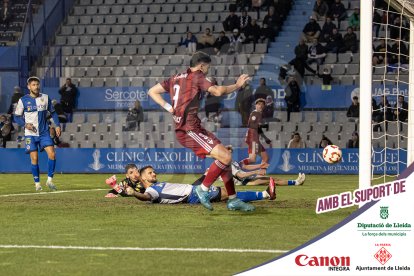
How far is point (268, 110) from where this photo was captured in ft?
89.9

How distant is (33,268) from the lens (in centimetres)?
774

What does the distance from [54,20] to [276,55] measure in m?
8.87

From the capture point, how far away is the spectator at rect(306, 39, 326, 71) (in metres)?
28.6

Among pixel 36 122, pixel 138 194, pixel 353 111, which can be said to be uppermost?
pixel 353 111

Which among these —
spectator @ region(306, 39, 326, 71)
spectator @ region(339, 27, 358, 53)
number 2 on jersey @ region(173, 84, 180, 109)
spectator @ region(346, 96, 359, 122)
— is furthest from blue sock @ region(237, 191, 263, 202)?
spectator @ region(339, 27, 358, 53)

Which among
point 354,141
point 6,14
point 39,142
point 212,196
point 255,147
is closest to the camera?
point 212,196

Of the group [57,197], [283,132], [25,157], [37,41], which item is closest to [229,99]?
[283,132]

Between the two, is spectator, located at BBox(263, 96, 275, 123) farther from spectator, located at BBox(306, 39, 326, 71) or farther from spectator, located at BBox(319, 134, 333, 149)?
spectator, located at BBox(306, 39, 326, 71)

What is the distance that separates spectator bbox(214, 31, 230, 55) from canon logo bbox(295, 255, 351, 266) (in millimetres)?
22825

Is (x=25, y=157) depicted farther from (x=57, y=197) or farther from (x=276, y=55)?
(x=57, y=197)

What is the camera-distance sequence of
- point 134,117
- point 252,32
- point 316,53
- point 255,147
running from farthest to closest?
point 252,32 → point 316,53 → point 134,117 → point 255,147

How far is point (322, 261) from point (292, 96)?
2058 centimetres

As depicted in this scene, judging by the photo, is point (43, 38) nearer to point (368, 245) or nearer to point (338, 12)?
point (338, 12)

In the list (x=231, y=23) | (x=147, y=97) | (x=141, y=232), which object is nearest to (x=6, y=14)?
(x=147, y=97)
